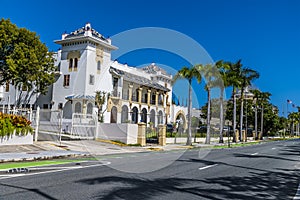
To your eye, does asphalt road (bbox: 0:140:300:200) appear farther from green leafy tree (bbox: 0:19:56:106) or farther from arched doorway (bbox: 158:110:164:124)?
arched doorway (bbox: 158:110:164:124)

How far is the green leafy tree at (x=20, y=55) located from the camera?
33.8 metres

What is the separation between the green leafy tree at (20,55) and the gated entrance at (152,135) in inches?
538

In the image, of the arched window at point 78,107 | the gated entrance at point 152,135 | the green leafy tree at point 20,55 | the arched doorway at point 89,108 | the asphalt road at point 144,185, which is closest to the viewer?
the asphalt road at point 144,185

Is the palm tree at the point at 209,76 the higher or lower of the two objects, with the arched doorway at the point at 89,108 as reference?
higher

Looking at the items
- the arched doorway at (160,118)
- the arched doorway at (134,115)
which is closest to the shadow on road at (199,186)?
the arched doorway at (134,115)

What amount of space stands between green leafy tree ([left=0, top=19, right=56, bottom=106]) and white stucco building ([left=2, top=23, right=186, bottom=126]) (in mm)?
3857

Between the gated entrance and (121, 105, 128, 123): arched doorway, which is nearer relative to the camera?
the gated entrance

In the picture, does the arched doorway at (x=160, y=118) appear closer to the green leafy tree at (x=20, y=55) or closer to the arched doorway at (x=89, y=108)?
the arched doorway at (x=89, y=108)

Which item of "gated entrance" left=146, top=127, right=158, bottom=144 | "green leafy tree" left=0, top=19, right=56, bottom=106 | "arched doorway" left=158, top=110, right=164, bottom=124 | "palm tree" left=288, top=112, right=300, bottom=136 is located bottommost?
"gated entrance" left=146, top=127, right=158, bottom=144

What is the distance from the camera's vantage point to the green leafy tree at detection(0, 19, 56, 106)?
3378cm

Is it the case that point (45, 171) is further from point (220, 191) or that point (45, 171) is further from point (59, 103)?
point (59, 103)

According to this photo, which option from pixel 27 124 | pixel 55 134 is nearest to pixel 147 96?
pixel 55 134

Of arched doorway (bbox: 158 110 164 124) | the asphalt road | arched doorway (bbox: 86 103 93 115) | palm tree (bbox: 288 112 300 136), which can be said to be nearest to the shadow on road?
the asphalt road

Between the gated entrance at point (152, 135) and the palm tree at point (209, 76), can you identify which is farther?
the palm tree at point (209, 76)
